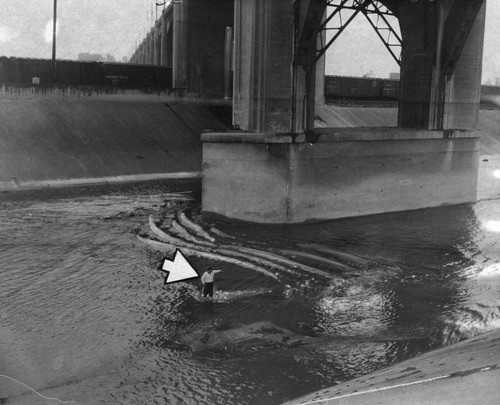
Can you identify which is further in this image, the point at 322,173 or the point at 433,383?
the point at 322,173

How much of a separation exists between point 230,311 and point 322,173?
551 inches

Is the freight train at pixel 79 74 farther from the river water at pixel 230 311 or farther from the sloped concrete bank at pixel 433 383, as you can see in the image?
the sloped concrete bank at pixel 433 383

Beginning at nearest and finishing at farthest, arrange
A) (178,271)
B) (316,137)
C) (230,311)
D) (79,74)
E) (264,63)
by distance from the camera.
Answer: (230,311), (178,271), (264,63), (316,137), (79,74)

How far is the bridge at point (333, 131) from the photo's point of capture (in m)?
27.8

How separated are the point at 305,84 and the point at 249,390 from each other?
64.8 ft

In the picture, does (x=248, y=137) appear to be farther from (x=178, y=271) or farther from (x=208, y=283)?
(x=208, y=283)

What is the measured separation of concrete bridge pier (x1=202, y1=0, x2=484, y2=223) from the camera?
91.0ft

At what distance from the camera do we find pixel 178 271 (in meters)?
20.4

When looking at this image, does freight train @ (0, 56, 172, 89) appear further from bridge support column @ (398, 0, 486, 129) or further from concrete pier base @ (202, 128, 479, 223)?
bridge support column @ (398, 0, 486, 129)

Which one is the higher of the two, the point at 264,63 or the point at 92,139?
the point at 264,63

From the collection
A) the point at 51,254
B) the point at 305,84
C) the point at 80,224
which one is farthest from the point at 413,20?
the point at 51,254

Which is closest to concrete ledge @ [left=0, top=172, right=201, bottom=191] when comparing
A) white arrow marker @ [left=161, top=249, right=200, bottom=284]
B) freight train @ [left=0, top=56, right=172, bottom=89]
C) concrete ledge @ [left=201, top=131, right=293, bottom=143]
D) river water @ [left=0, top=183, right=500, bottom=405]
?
river water @ [left=0, top=183, right=500, bottom=405]

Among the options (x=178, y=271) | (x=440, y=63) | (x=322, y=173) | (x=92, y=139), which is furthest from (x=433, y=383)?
(x=92, y=139)

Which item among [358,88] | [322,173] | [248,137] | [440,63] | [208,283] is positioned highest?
[440,63]
